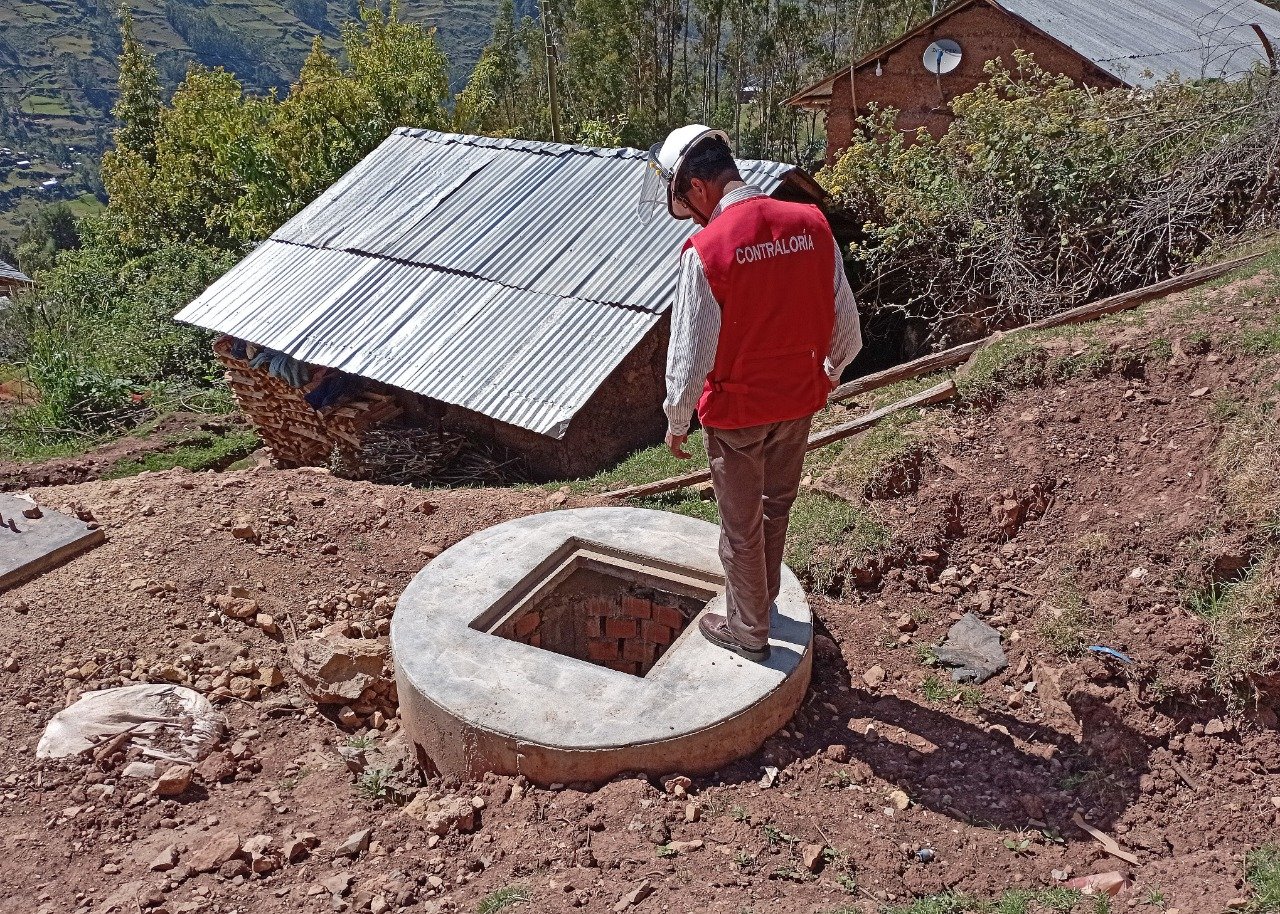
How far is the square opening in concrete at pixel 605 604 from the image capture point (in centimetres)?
484

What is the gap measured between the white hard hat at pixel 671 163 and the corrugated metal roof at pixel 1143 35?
1077cm

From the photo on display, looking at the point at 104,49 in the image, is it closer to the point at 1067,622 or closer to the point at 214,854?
the point at 214,854

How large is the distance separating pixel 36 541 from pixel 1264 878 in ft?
20.2

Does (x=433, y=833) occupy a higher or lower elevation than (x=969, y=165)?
lower

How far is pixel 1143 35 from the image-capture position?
1436 centimetres

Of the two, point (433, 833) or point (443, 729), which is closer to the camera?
point (433, 833)

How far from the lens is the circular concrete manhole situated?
12.5ft

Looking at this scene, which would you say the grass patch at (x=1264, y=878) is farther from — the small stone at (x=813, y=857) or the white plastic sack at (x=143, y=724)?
the white plastic sack at (x=143, y=724)

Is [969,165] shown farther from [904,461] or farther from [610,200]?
[904,461]

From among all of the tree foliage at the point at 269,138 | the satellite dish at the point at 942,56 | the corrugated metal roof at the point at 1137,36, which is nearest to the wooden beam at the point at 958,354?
the corrugated metal roof at the point at 1137,36

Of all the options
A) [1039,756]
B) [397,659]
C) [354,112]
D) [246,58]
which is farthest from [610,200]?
[246,58]

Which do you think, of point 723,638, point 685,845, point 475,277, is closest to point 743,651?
point 723,638

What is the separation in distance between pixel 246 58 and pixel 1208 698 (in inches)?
4690

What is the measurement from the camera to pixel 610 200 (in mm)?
9180
